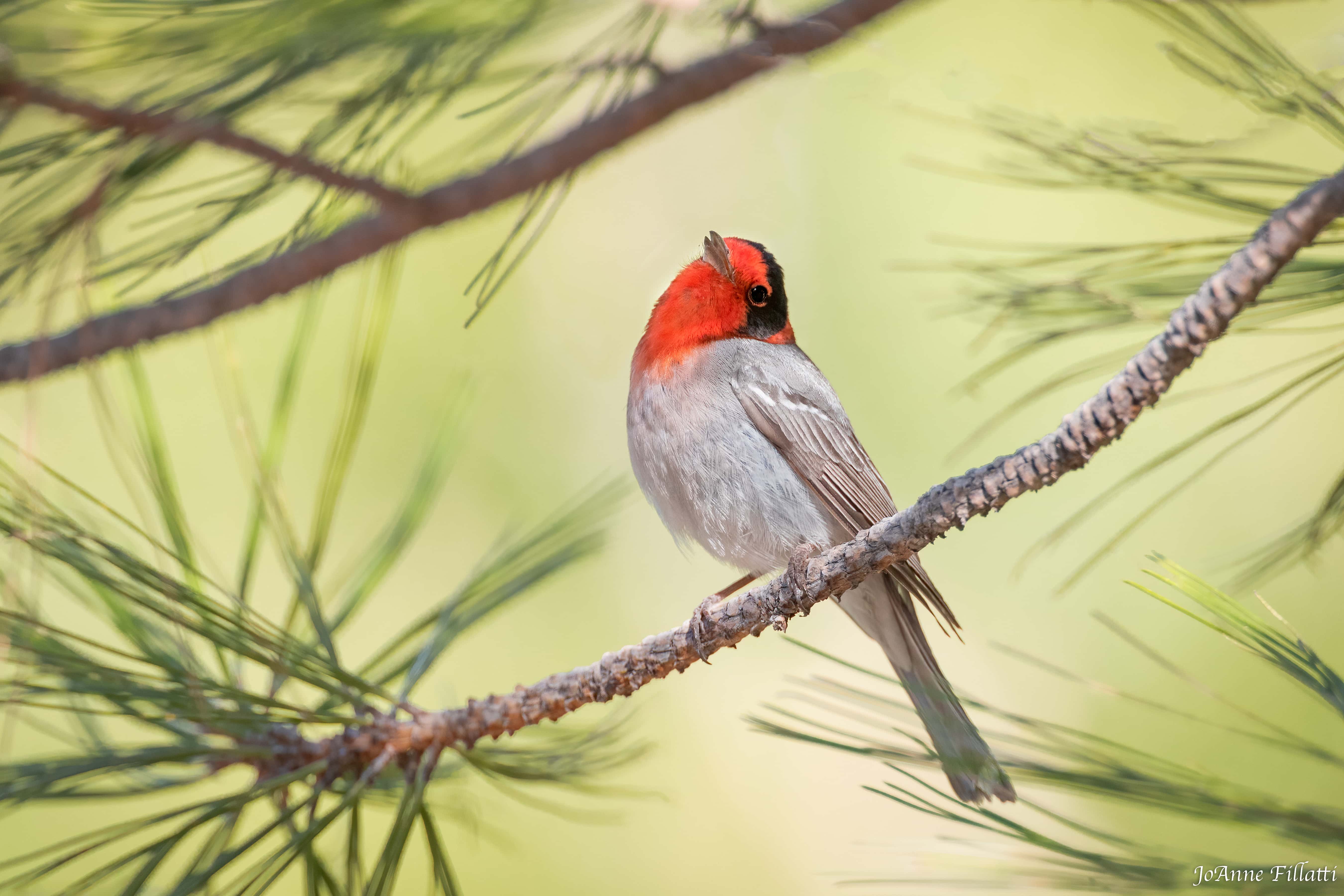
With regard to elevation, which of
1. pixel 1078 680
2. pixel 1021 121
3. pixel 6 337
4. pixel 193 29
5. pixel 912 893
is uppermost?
pixel 6 337

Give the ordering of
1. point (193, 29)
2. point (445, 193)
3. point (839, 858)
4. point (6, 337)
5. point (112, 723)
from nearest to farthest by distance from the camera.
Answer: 1. point (193, 29)
2. point (445, 193)
3. point (6, 337)
4. point (112, 723)
5. point (839, 858)

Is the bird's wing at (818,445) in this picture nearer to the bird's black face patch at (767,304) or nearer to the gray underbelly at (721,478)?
the gray underbelly at (721,478)

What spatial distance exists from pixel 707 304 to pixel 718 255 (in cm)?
17

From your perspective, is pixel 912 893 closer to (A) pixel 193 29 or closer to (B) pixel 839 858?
(A) pixel 193 29

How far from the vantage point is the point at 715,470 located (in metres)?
2.37

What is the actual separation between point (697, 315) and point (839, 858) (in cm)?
342

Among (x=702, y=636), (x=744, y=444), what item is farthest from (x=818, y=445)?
(x=702, y=636)

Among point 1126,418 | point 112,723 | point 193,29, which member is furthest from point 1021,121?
point 112,723

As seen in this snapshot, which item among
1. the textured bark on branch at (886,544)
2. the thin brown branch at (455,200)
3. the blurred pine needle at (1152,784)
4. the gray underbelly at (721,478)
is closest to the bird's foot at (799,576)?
the textured bark on branch at (886,544)

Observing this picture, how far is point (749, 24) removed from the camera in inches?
75.7
